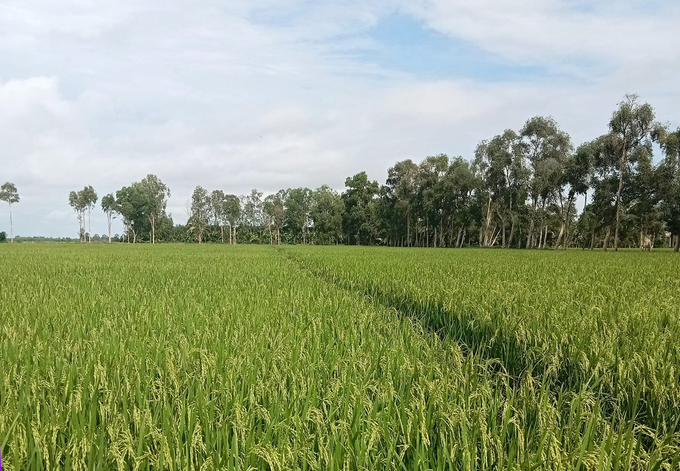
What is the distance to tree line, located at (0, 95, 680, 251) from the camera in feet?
129

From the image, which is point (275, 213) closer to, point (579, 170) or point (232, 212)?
point (232, 212)

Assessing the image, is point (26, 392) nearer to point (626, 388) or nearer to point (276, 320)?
point (276, 320)

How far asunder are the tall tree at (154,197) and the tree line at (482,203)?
24cm

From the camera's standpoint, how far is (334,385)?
8.26 feet

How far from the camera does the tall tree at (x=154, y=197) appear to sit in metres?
99.5

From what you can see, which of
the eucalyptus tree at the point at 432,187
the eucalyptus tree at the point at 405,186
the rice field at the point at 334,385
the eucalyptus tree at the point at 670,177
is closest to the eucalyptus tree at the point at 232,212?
the eucalyptus tree at the point at 405,186

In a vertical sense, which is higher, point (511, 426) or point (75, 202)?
point (75, 202)

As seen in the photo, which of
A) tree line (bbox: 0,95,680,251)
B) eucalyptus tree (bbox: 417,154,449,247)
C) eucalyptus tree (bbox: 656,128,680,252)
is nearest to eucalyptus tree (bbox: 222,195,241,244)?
tree line (bbox: 0,95,680,251)

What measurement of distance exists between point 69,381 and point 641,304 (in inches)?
263

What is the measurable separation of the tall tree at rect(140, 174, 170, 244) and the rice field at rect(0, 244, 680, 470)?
99954 mm

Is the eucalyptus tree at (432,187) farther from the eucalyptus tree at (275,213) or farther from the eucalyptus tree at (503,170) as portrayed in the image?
the eucalyptus tree at (275,213)

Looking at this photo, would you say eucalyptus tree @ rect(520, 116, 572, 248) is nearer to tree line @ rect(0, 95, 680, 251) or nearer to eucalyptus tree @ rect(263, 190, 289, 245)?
tree line @ rect(0, 95, 680, 251)

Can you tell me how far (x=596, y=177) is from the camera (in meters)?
43.2

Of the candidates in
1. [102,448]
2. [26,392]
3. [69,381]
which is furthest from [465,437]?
[26,392]
